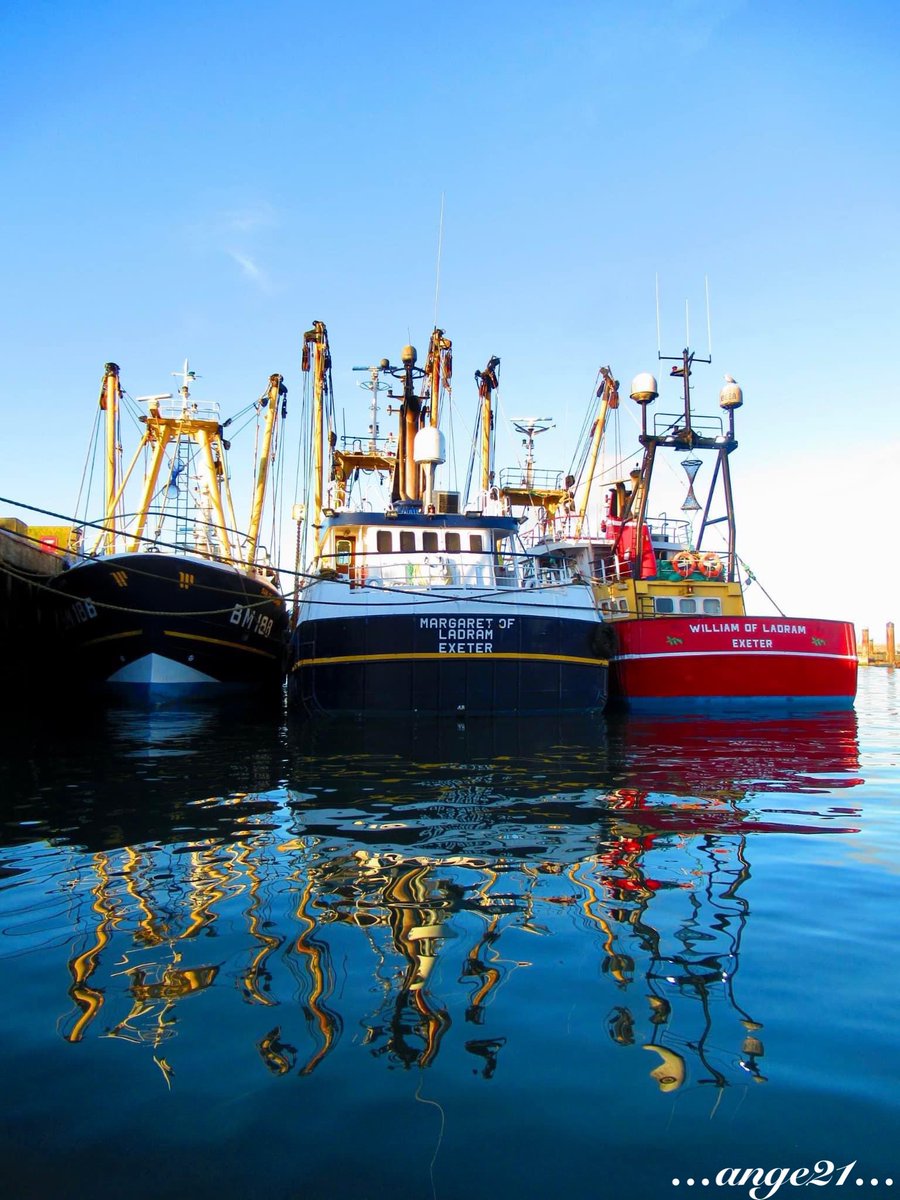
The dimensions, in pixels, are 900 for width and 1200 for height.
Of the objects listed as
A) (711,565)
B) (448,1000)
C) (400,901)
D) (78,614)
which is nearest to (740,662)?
(711,565)

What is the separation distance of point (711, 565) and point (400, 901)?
64.4 ft

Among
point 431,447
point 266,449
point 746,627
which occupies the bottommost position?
point 746,627

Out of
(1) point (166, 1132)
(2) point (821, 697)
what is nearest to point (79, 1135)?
(1) point (166, 1132)

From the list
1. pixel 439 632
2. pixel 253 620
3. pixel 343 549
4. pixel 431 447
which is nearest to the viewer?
pixel 439 632

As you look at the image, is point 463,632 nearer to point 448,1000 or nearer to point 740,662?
point 740,662

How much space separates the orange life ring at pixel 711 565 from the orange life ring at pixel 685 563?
282 millimetres

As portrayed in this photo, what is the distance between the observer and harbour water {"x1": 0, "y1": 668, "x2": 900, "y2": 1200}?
2504 mm

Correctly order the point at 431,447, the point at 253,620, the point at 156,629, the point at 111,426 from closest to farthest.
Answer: the point at 431,447, the point at 156,629, the point at 253,620, the point at 111,426

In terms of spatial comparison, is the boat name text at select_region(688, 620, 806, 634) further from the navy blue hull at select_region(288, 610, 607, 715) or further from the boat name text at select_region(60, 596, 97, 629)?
the boat name text at select_region(60, 596, 97, 629)

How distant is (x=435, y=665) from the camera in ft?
50.2

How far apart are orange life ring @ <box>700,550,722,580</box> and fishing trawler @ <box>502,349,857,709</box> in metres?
0.03

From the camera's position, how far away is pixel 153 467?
3028 cm

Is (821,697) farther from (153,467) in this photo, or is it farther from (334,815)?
(153,467)

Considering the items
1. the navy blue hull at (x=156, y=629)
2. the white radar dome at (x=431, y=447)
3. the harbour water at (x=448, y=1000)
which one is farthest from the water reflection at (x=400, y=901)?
the white radar dome at (x=431, y=447)
